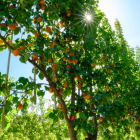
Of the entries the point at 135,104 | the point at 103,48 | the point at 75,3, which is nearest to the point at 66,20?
the point at 75,3

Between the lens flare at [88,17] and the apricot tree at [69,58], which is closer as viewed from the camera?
the apricot tree at [69,58]

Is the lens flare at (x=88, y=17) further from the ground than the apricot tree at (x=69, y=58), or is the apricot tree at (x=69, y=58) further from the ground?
the lens flare at (x=88, y=17)

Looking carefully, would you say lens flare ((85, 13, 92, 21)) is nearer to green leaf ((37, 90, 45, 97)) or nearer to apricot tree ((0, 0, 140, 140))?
apricot tree ((0, 0, 140, 140))

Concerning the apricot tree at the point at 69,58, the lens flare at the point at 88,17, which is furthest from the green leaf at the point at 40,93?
the lens flare at the point at 88,17

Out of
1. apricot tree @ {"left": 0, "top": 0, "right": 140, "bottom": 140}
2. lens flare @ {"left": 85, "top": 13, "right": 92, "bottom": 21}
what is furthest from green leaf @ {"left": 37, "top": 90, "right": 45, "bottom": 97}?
→ lens flare @ {"left": 85, "top": 13, "right": 92, "bottom": 21}

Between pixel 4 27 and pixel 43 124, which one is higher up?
pixel 4 27

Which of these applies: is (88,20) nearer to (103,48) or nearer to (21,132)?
(103,48)

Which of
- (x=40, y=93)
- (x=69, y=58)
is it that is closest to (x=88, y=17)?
(x=69, y=58)

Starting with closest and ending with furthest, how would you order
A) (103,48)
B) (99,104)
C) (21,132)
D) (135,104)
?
(99,104)
(103,48)
(135,104)
(21,132)

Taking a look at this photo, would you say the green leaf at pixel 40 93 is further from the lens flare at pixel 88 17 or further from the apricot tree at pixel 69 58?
the lens flare at pixel 88 17

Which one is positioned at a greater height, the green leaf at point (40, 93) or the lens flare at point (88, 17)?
the lens flare at point (88, 17)

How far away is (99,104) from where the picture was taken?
293 cm

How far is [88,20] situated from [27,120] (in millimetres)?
9714

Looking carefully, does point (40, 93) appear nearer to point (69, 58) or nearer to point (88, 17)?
point (69, 58)
